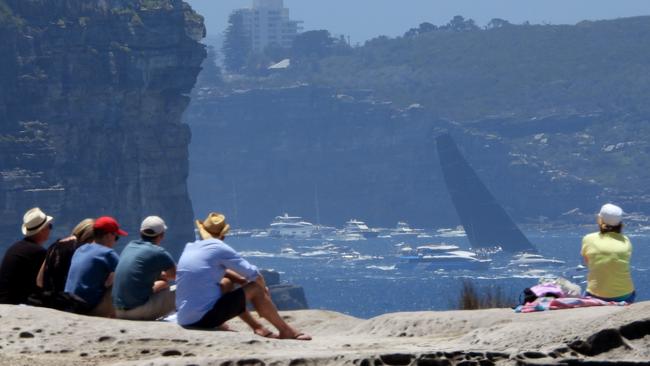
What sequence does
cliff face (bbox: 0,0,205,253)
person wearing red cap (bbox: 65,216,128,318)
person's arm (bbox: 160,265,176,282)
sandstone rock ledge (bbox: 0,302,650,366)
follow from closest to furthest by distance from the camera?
1. sandstone rock ledge (bbox: 0,302,650,366)
2. person's arm (bbox: 160,265,176,282)
3. person wearing red cap (bbox: 65,216,128,318)
4. cliff face (bbox: 0,0,205,253)

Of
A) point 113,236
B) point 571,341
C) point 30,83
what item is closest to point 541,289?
point 571,341

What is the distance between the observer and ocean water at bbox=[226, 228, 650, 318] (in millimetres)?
108625

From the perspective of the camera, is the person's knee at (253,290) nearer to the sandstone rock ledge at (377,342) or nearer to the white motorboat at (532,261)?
the sandstone rock ledge at (377,342)

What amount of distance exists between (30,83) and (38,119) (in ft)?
7.64

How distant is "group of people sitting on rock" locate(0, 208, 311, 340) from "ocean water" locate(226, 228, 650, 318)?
248 ft

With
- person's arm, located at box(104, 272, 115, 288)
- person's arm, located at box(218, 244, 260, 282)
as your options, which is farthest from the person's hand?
person's arm, located at box(218, 244, 260, 282)

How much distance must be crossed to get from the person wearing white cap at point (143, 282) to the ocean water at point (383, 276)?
249 feet

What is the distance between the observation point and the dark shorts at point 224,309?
11.3 m

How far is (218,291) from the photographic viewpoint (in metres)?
11.3

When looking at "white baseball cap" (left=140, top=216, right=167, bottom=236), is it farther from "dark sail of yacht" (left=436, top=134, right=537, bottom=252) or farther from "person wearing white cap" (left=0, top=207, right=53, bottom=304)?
"dark sail of yacht" (left=436, top=134, right=537, bottom=252)

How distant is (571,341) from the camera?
10.1 metres

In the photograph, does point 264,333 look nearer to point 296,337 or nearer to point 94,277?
point 296,337

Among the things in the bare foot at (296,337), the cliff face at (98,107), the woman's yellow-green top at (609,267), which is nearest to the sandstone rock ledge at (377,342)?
the bare foot at (296,337)

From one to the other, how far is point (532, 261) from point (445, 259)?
777cm
